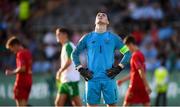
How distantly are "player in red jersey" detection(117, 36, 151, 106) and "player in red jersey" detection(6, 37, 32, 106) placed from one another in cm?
231

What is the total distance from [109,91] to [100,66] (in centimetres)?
50

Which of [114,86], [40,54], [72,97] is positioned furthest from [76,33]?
[114,86]

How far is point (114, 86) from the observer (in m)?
14.0

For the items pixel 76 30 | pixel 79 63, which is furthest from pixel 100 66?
pixel 76 30

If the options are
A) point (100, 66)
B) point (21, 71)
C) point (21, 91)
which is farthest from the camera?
point (21, 91)

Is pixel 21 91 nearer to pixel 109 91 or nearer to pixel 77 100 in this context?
pixel 77 100

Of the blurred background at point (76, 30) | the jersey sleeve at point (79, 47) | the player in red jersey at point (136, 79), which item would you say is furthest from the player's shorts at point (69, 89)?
the blurred background at point (76, 30)

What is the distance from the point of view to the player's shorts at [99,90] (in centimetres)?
1384

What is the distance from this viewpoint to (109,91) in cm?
1391

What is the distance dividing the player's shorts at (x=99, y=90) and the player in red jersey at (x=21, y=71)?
3458 mm

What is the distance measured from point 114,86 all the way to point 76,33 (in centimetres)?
1178

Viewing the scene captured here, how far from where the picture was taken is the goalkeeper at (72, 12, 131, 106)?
1382 cm

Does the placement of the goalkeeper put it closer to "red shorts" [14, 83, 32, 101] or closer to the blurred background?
"red shorts" [14, 83, 32, 101]

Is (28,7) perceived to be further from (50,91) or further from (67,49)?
(67,49)
